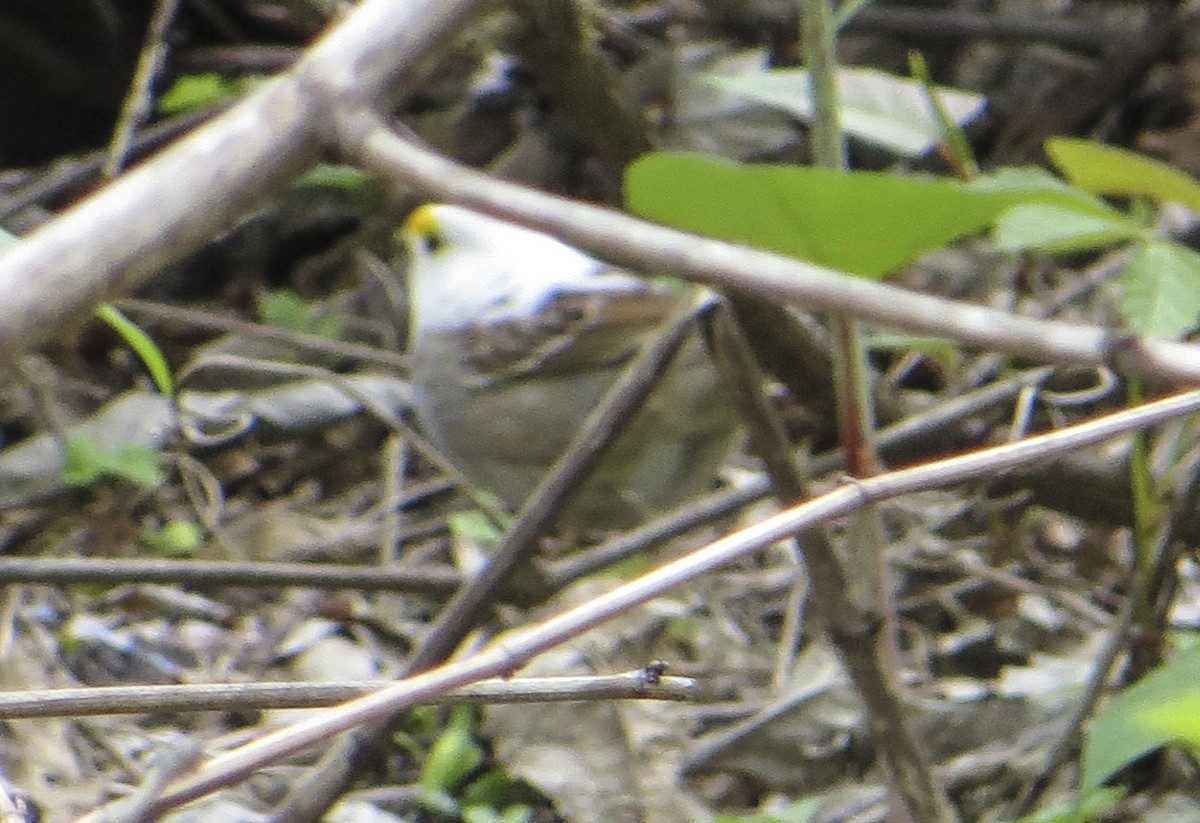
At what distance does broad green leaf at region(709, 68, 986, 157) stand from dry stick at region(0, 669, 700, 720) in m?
0.79

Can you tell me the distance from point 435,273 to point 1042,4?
238 centimetres

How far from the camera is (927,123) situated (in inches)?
71.7

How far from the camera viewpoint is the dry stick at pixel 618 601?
916 mm

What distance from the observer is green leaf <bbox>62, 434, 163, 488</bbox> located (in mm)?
3264

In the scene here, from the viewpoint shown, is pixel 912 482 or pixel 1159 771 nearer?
pixel 912 482

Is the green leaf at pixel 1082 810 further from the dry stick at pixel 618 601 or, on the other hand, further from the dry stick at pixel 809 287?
the dry stick at pixel 809 287

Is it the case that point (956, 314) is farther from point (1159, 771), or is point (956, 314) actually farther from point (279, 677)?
point (279, 677)

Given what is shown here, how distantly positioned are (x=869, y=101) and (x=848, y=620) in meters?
0.60

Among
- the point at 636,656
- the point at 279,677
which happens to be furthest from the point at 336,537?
the point at 636,656

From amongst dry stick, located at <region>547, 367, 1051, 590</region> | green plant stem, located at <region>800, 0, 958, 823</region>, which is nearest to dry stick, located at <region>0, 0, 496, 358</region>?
green plant stem, located at <region>800, 0, 958, 823</region>

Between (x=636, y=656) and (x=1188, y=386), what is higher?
(x=1188, y=386)

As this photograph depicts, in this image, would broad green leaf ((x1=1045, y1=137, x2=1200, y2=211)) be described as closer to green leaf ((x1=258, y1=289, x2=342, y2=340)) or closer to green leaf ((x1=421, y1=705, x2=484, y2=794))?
green leaf ((x1=421, y1=705, x2=484, y2=794))

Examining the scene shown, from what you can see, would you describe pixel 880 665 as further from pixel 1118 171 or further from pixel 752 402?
pixel 1118 171

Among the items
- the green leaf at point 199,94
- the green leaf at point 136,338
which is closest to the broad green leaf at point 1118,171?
the green leaf at point 136,338
